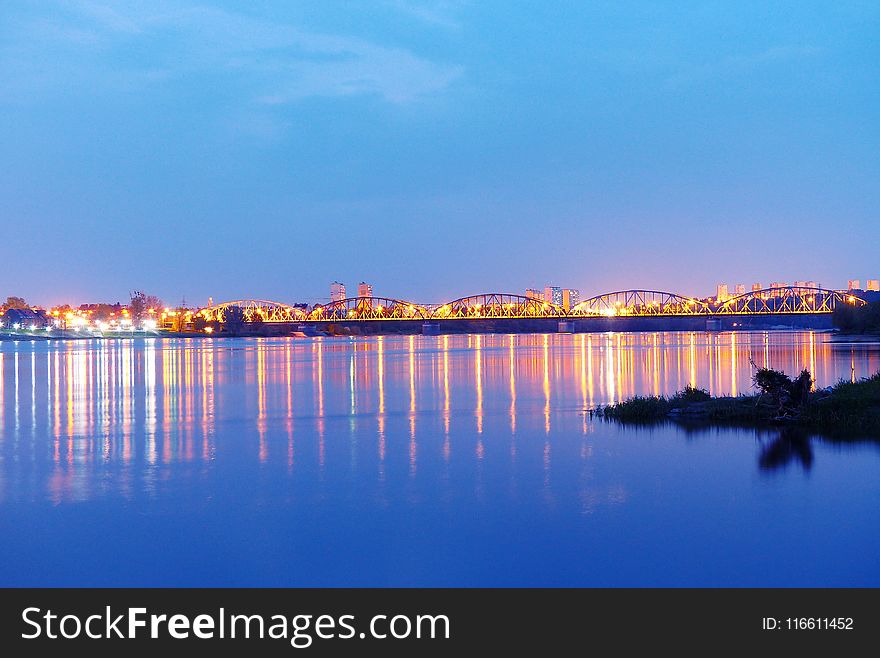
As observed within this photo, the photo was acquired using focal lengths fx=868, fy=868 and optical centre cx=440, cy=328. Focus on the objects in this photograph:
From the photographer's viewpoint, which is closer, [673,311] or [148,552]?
[148,552]

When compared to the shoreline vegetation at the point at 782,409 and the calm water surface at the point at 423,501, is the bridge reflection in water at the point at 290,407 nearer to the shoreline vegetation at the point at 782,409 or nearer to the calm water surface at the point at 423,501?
the calm water surface at the point at 423,501

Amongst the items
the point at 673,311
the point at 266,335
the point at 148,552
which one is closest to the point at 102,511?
the point at 148,552

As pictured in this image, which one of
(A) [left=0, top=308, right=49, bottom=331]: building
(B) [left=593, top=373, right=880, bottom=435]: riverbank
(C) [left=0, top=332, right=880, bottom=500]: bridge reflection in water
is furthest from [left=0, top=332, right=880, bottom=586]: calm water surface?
(A) [left=0, top=308, right=49, bottom=331]: building

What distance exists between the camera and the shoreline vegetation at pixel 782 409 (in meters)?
19.6

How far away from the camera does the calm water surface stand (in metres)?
8.91

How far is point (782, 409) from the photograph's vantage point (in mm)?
20234

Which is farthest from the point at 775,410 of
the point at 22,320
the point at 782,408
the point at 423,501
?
the point at 22,320

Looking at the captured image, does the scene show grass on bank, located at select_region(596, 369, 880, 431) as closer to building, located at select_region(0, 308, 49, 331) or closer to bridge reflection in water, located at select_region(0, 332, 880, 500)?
bridge reflection in water, located at select_region(0, 332, 880, 500)

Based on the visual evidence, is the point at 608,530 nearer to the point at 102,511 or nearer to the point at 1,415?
the point at 102,511

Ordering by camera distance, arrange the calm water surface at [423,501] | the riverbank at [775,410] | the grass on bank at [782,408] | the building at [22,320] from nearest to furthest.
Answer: the calm water surface at [423,501]
the riverbank at [775,410]
the grass on bank at [782,408]
the building at [22,320]

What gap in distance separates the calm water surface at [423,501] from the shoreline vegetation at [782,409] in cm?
140

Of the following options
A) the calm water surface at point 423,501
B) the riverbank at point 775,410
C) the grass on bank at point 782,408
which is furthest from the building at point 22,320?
Answer: the grass on bank at point 782,408
